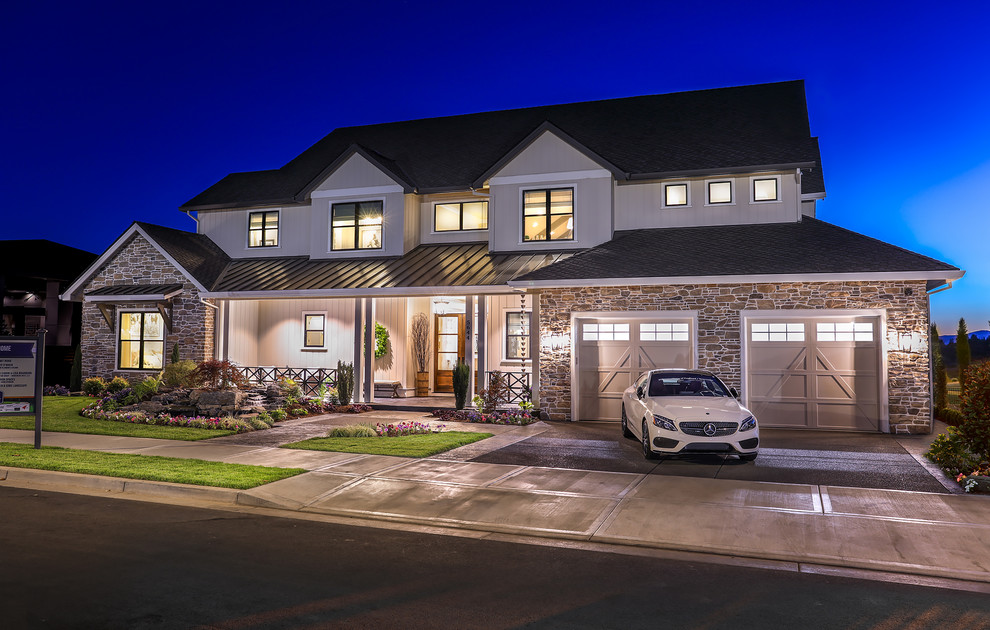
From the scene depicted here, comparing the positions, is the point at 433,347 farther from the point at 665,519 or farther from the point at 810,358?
the point at 665,519

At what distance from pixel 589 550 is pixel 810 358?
10733 mm

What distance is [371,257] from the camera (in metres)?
21.6

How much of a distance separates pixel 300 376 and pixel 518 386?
23.3 ft

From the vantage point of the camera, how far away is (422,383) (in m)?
23.0

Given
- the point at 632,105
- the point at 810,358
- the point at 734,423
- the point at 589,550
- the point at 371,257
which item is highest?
the point at 632,105

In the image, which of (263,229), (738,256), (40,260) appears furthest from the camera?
(40,260)

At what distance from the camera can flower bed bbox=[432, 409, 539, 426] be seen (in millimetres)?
16969

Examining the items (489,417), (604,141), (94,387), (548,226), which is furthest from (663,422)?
(94,387)

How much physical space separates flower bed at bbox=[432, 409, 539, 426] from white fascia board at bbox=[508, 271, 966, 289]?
3.11 m

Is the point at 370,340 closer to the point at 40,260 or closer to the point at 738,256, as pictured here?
the point at 738,256

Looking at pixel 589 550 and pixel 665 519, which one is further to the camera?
pixel 665 519

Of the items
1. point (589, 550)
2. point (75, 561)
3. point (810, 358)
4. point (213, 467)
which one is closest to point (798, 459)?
point (810, 358)

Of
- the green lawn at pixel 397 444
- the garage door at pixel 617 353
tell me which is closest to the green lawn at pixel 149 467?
the green lawn at pixel 397 444

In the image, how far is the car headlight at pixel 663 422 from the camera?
11445 millimetres
